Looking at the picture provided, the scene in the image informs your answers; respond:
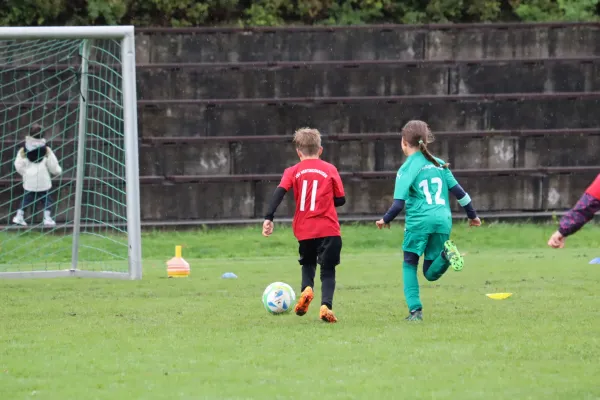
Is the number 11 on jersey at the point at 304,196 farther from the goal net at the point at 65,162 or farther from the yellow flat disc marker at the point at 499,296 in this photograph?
the goal net at the point at 65,162

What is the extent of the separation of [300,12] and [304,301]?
651 inches

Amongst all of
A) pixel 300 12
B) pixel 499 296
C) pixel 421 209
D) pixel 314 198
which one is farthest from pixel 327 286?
pixel 300 12

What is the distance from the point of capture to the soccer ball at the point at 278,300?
10.6m

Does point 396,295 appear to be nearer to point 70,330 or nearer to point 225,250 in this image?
point 70,330

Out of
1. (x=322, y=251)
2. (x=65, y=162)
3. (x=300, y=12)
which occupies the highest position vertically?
(x=300, y=12)

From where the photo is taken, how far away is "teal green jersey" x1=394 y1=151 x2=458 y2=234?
9.92 metres

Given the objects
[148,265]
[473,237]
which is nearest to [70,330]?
[148,265]

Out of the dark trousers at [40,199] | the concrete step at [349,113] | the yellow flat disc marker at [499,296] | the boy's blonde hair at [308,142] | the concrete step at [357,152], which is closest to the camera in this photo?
the boy's blonde hair at [308,142]

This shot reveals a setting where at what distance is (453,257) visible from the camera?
962 cm

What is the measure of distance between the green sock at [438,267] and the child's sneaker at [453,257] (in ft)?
0.42

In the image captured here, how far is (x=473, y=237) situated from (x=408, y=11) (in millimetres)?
6363

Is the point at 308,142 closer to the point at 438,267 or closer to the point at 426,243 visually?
the point at 426,243

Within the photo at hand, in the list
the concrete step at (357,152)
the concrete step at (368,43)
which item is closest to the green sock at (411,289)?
the concrete step at (357,152)

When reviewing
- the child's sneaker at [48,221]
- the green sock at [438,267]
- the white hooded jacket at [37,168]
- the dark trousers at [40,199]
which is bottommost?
the green sock at [438,267]
